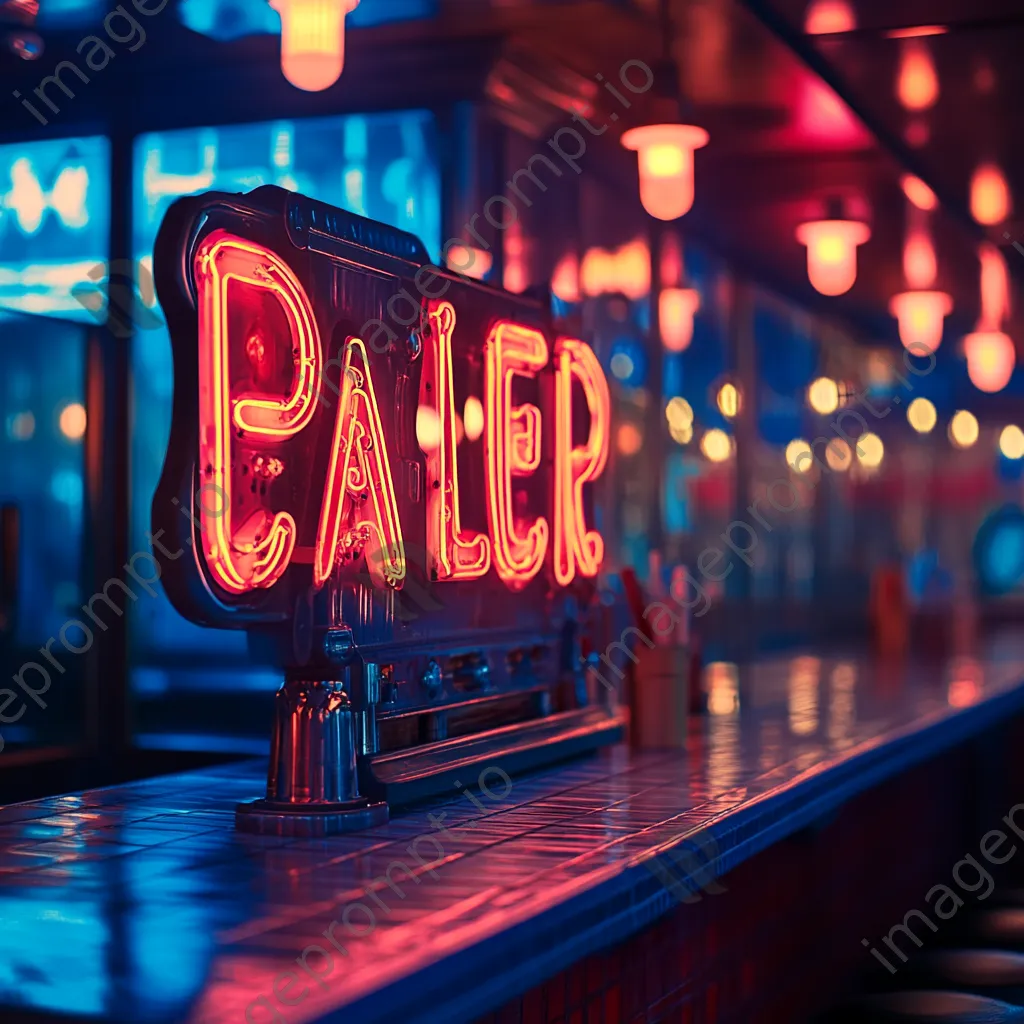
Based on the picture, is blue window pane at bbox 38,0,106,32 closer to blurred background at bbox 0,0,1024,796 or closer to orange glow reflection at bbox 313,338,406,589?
blurred background at bbox 0,0,1024,796

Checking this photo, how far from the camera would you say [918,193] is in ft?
18.5

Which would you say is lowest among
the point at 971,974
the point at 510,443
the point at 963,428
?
the point at 971,974

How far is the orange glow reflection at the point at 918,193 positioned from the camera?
17.8 ft

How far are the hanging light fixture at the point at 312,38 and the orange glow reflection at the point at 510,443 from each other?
0.61 meters

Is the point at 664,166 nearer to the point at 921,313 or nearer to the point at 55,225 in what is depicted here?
the point at 55,225

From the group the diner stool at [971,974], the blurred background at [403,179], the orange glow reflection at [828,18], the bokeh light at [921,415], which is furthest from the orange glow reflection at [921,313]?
the diner stool at [971,974]

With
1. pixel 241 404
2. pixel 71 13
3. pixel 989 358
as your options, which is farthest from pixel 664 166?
pixel 989 358

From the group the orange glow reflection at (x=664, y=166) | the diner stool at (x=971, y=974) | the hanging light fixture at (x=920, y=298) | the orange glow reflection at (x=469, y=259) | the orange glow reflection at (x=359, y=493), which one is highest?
the hanging light fixture at (x=920, y=298)

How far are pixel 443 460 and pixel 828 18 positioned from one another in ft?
5.85

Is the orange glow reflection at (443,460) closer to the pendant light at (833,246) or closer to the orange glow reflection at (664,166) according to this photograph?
the orange glow reflection at (664,166)

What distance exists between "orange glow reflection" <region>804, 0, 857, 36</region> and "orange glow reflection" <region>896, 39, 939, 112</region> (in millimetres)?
240

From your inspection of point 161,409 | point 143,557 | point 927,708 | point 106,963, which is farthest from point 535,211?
point 106,963

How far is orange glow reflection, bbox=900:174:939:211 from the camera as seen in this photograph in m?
5.42

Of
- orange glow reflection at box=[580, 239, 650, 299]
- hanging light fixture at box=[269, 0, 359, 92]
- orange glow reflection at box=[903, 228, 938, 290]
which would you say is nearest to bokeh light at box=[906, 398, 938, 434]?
orange glow reflection at box=[903, 228, 938, 290]
